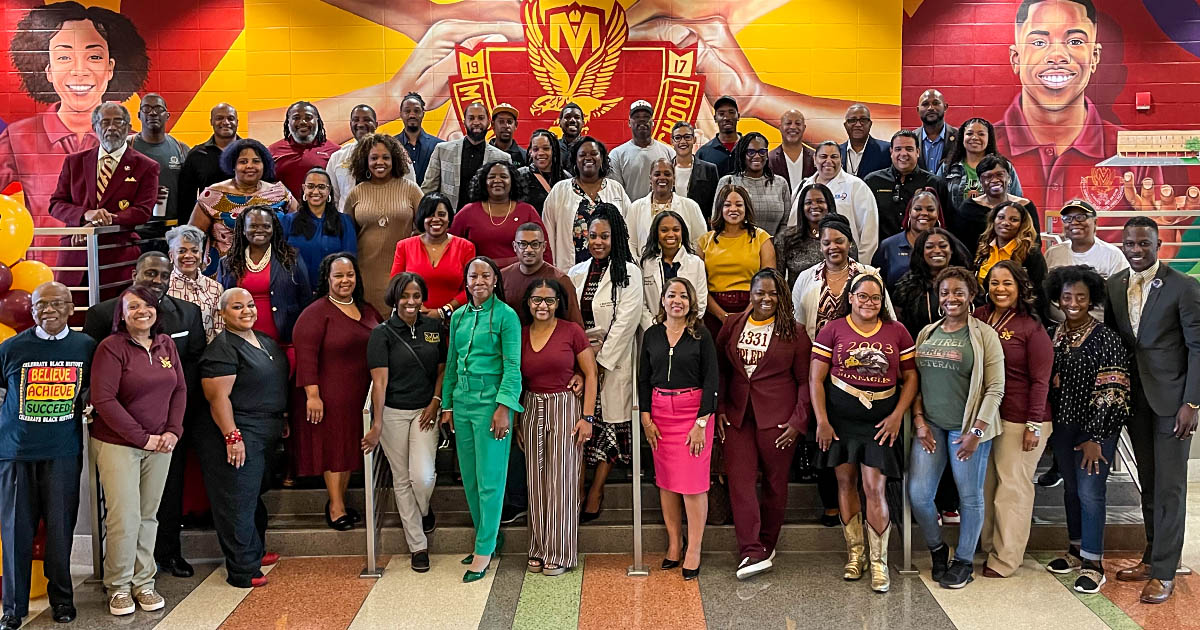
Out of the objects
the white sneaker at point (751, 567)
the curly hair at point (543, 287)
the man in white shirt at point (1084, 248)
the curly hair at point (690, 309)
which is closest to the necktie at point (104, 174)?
the curly hair at point (543, 287)

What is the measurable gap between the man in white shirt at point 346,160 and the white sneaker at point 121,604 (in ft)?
8.46

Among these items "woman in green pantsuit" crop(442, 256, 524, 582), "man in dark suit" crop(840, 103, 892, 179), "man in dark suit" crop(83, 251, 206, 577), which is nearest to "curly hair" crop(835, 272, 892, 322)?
"woman in green pantsuit" crop(442, 256, 524, 582)

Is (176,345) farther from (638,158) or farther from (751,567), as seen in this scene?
(638,158)

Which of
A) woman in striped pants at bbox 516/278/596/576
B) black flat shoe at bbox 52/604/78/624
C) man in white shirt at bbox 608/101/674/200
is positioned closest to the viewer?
black flat shoe at bbox 52/604/78/624

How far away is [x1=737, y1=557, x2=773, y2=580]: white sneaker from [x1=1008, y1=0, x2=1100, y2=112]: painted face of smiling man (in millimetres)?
5712

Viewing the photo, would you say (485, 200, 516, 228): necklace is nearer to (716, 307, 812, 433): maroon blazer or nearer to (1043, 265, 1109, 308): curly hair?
(716, 307, 812, 433): maroon blazer

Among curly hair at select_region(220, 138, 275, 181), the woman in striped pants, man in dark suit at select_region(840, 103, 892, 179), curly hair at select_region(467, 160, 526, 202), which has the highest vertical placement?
man in dark suit at select_region(840, 103, 892, 179)

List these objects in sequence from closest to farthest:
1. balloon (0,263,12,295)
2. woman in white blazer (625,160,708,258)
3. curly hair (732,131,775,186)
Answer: balloon (0,263,12,295) < woman in white blazer (625,160,708,258) < curly hair (732,131,775,186)

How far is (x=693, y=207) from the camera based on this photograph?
21.1ft

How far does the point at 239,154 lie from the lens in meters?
6.20

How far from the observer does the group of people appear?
5.05m

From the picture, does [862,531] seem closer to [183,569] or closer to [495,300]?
[495,300]

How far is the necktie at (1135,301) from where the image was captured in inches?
205

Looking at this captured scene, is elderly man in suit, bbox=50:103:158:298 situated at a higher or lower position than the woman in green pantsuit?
higher
